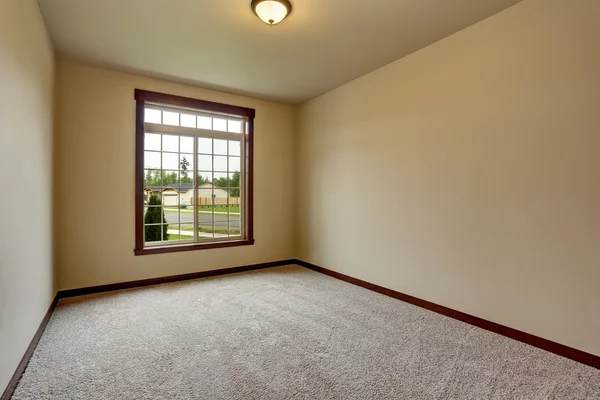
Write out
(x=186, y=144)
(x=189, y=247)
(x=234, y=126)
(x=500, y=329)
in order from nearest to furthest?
(x=500, y=329) < (x=189, y=247) < (x=186, y=144) < (x=234, y=126)

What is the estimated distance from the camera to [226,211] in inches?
189

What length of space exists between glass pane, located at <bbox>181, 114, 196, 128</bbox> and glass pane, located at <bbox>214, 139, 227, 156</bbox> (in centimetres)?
41

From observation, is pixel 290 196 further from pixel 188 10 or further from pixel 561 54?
pixel 561 54

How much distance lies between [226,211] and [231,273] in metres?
0.94

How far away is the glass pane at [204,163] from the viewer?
179 inches

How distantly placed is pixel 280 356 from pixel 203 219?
280cm

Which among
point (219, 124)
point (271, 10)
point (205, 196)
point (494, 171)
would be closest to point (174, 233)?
point (205, 196)

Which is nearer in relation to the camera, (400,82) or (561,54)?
(561,54)

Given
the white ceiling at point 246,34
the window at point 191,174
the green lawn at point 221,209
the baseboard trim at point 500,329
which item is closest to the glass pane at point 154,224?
the window at point 191,174

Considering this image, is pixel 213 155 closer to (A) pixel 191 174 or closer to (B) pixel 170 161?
(A) pixel 191 174

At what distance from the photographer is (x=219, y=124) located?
185 inches

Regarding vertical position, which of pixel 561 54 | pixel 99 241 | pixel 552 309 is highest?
pixel 561 54

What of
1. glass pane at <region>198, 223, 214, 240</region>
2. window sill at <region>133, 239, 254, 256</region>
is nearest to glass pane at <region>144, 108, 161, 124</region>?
glass pane at <region>198, 223, 214, 240</region>

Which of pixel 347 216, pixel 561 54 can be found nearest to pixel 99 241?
pixel 347 216
